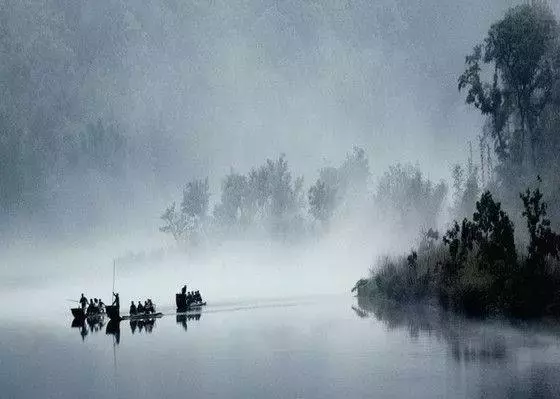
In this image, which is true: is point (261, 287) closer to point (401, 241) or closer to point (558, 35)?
point (401, 241)

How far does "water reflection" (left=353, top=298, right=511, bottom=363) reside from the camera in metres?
41.0

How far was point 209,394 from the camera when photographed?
3259cm

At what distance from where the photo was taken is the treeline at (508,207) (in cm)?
5591

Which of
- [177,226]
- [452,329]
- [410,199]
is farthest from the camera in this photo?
[177,226]

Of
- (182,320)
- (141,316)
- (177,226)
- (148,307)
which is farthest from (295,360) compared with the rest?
(177,226)

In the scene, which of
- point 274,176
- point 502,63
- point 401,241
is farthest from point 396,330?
point 274,176

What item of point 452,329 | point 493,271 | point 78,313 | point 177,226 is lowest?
point 452,329

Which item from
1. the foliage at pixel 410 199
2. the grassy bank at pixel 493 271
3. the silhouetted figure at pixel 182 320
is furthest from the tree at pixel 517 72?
the foliage at pixel 410 199

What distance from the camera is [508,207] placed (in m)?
86.1

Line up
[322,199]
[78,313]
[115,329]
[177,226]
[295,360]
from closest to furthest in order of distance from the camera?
[295,360] < [115,329] < [78,313] < [322,199] < [177,226]

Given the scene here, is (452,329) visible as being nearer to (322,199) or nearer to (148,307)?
(148,307)

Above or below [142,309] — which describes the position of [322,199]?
above

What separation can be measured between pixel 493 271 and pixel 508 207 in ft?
99.9

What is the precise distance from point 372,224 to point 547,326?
119 meters
